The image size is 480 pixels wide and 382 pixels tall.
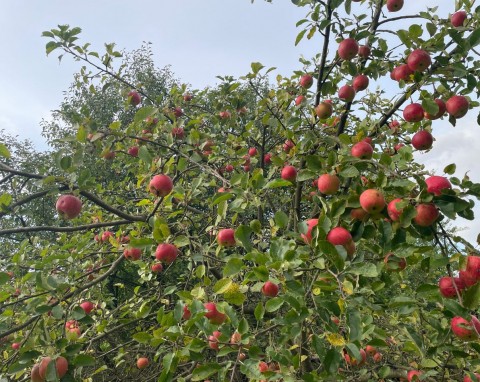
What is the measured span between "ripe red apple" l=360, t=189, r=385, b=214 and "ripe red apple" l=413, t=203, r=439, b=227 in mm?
143

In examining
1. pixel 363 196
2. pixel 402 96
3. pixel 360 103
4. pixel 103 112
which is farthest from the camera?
pixel 103 112

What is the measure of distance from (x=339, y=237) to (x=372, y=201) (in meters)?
0.21

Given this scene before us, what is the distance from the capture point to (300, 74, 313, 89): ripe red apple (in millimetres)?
3720

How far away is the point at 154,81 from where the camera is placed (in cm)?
1213

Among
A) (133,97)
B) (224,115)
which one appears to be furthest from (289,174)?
(133,97)

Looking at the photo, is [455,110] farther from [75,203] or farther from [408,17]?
[75,203]

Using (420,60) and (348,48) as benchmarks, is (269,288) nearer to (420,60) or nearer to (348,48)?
(420,60)

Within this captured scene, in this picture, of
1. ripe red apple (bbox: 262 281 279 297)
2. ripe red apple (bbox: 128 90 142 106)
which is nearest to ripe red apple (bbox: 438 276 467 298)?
ripe red apple (bbox: 262 281 279 297)

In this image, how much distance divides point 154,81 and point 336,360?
1169 centimetres

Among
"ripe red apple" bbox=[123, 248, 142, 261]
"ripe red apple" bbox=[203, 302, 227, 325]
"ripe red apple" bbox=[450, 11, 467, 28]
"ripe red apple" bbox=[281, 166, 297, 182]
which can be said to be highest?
"ripe red apple" bbox=[450, 11, 467, 28]

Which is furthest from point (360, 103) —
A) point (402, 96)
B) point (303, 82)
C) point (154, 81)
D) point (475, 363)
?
point (154, 81)

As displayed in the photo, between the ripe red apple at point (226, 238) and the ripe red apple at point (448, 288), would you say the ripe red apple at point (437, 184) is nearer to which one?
the ripe red apple at point (448, 288)

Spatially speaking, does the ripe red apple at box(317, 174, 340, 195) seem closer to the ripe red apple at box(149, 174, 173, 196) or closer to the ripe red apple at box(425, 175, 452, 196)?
the ripe red apple at box(425, 175, 452, 196)

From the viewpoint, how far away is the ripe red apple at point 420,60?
2414 millimetres
